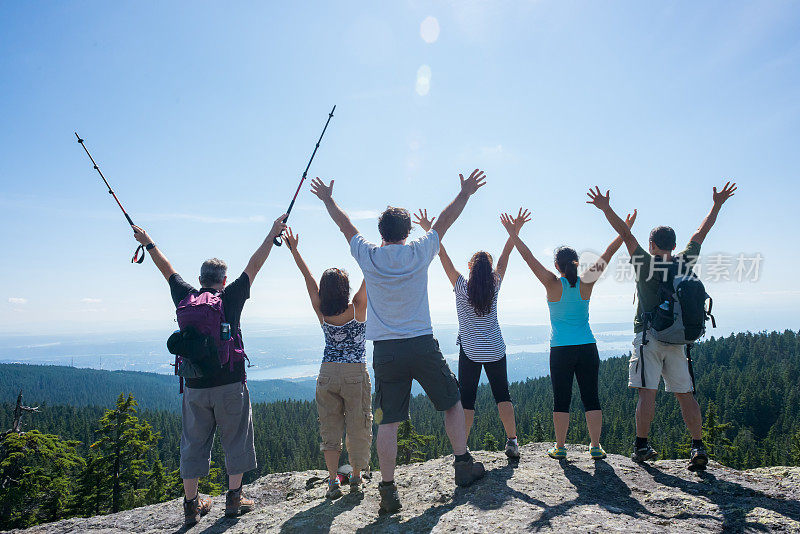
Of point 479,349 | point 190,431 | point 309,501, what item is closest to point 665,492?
point 479,349

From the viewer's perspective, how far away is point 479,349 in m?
5.58

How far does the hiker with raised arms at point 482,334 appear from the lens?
18.1 feet

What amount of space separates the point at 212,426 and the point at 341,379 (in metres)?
1.62

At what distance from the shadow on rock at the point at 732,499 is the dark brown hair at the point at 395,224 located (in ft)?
13.4

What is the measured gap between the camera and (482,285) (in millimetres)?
5535

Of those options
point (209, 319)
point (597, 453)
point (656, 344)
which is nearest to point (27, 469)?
point (209, 319)

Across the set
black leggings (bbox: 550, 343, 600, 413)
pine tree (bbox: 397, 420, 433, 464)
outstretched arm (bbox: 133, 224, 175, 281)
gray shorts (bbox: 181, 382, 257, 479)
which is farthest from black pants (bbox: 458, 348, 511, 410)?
pine tree (bbox: 397, 420, 433, 464)

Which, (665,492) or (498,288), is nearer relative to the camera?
(665,492)

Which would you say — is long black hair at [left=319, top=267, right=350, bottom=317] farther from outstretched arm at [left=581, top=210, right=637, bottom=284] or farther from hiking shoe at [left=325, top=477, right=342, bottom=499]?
outstretched arm at [left=581, top=210, right=637, bottom=284]

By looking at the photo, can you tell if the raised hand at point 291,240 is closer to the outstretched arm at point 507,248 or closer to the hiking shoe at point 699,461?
the outstretched arm at point 507,248

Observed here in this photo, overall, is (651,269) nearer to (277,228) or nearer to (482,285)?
(482,285)

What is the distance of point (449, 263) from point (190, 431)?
3957 millimetres

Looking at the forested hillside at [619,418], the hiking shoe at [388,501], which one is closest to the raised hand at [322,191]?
the hiking shoe at [388,501]

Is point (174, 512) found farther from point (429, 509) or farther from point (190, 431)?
point (429, 509)
